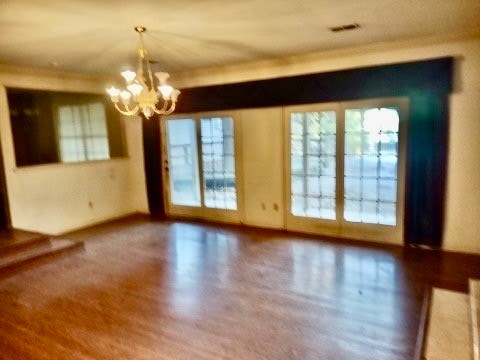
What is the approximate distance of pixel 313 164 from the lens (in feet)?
17.1

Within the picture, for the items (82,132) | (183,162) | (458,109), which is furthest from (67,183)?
(458,109)

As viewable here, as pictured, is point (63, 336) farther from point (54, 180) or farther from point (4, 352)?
point (54, 180)

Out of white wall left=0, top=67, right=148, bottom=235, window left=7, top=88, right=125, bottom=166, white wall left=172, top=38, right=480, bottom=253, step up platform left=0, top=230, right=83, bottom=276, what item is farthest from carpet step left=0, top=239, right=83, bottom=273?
white wall left=172, top=38, right=480, bottom=253

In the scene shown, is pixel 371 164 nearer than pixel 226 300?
No

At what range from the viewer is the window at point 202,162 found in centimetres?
595

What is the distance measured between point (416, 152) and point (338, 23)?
195 centimetres

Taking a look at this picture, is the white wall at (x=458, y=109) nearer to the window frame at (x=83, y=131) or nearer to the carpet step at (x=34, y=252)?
the window frame at (x=83, y=131)

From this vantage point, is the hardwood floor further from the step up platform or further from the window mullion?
the window mullion

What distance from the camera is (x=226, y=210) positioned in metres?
6.09

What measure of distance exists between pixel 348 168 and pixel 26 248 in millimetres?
4572

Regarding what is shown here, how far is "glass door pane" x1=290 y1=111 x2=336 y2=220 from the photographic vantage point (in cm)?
505

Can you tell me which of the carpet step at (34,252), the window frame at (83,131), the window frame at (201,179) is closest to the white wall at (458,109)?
the window frame at (201,179)

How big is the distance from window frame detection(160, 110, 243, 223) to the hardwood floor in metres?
0.98

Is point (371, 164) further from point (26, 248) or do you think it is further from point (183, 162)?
point (26, 248)
